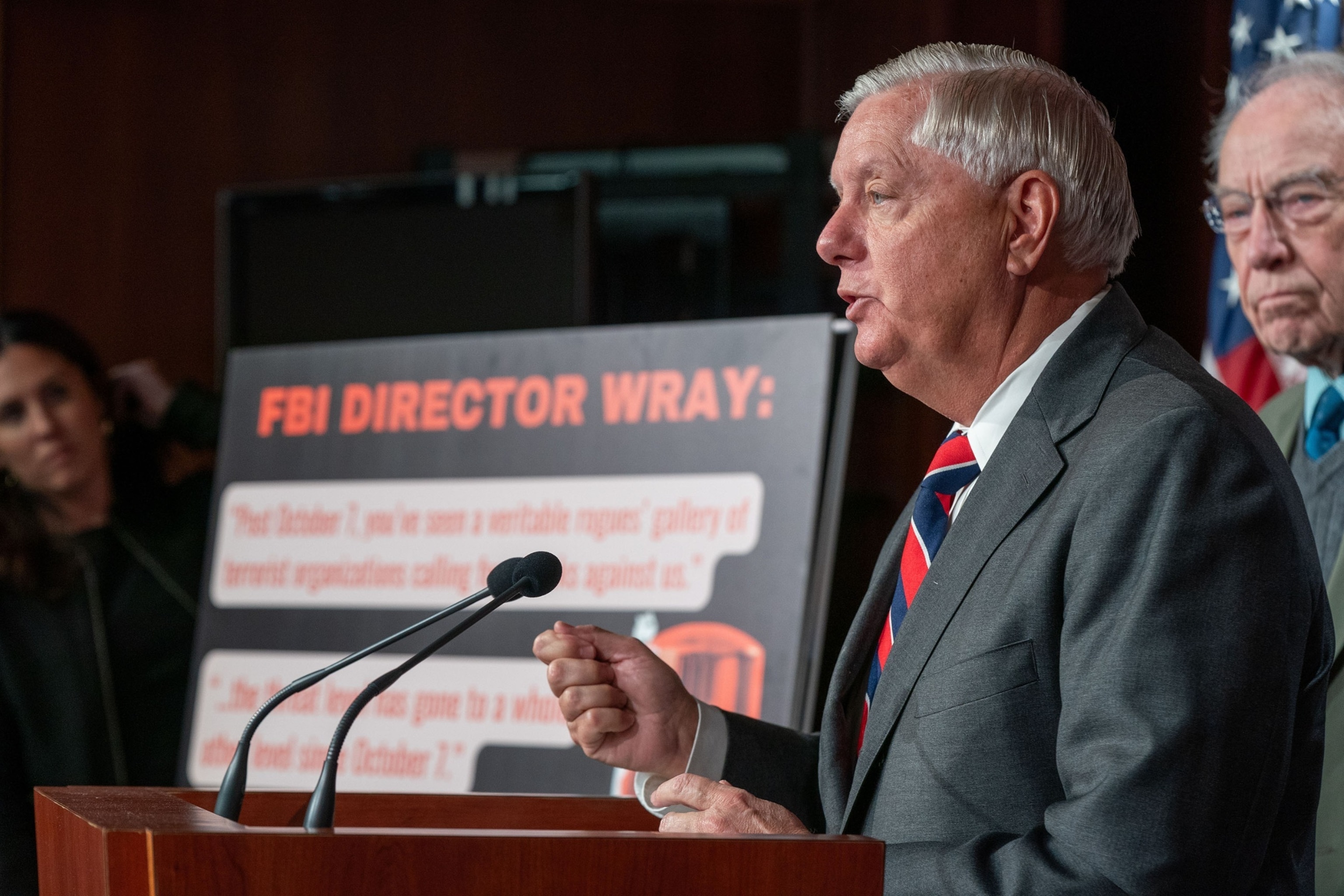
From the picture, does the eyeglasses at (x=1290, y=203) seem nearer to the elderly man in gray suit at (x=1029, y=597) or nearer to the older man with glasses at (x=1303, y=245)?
the older man with glasses at (x=1303, y=245)

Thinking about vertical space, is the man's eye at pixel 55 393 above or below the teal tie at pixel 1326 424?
below

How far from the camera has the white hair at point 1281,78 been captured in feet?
7.34

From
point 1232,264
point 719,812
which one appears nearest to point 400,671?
point 719,812

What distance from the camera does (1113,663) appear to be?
3.90ft

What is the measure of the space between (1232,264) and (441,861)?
251cm

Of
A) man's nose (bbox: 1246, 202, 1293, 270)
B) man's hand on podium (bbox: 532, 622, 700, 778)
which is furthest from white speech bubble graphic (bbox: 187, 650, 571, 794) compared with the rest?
man's nose (bbox: 1246, 202, 1293, 270)

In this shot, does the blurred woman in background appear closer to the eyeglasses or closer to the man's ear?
the eyeglasses

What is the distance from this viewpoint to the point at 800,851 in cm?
108

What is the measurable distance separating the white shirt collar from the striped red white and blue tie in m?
0.03

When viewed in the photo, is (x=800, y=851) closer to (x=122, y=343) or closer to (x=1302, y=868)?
(x=1302, y=868)

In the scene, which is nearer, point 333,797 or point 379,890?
point 379,890

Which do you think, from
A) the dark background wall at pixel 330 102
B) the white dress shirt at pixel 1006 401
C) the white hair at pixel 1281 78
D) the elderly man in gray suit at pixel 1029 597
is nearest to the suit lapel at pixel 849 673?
the elderly man in gray suit at pixel 1029 597

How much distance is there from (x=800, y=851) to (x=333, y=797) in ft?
1.50

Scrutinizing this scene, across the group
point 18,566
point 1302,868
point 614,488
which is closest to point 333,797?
point 1302,868
